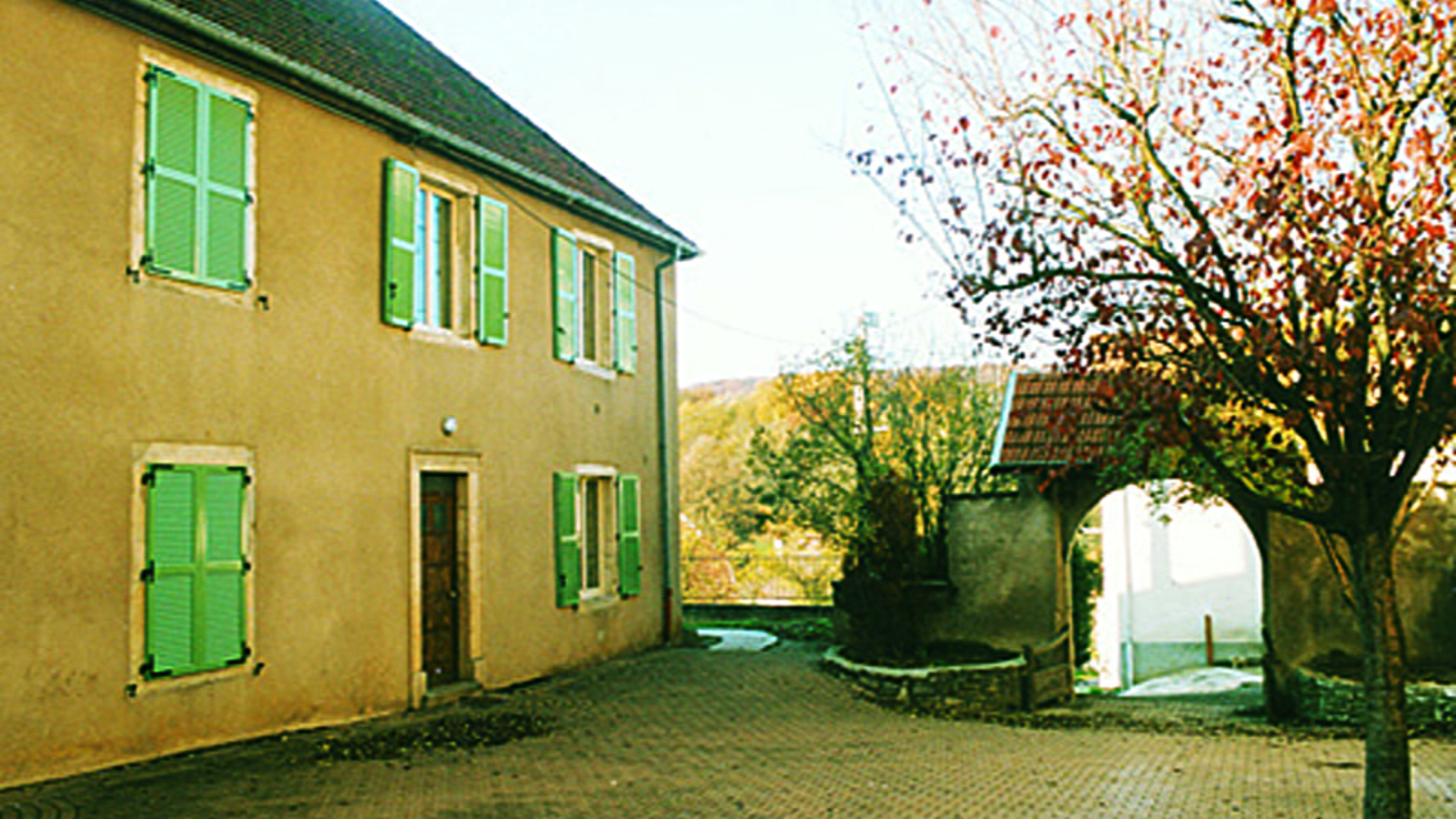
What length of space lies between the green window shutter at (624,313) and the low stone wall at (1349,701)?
8.60 metres

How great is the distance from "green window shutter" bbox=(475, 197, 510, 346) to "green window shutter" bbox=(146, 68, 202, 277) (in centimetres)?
368

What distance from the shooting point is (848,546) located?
16.8m

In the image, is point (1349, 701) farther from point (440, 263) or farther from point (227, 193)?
point (227, 193)

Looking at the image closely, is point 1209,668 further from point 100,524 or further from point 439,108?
point 100,524

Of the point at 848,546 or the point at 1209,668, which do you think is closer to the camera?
the point at 848,546

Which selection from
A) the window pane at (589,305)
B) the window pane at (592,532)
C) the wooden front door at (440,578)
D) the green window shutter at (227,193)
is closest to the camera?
the green window shutter at (227,193)

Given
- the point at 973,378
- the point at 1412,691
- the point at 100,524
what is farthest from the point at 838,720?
the point at 973,378

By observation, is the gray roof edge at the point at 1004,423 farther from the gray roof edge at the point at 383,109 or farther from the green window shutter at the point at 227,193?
the green window shutter at the point at 227,193

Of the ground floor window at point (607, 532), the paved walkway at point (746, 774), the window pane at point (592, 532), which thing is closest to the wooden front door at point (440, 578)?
the paved walkway at point (746, 774)

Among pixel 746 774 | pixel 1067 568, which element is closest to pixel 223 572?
pixel 746 774

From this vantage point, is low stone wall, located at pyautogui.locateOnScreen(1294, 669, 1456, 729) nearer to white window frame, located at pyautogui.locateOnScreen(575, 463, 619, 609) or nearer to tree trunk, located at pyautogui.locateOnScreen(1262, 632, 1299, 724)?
tree trunk, located at pyautogui.locateOnScreen(1262, 632, 1299, 724)

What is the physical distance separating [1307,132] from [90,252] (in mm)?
7445

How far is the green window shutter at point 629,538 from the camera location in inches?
597

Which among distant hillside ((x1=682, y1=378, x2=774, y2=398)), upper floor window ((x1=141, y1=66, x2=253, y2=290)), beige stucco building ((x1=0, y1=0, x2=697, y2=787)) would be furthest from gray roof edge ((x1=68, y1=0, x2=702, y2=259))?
distant hillside ((x1=682, y1=378, x2=774, y2=398))
